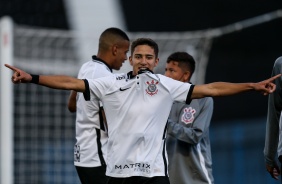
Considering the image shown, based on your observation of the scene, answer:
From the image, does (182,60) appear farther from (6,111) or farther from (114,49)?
(6,111)

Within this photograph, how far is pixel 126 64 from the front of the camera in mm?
9719

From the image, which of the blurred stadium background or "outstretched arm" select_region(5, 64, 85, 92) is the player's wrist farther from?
the blurred stadium background

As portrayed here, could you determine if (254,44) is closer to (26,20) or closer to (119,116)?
(26,20)

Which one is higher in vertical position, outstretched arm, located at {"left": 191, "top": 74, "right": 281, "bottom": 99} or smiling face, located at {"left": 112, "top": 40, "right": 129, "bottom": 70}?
smiling face, located at {"left": 112, "top": 40, "right": 129, "bottom": 70}

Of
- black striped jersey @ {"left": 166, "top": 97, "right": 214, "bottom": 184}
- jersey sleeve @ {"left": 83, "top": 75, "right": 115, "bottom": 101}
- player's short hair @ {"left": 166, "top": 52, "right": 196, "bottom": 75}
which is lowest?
black striped jersey @ {"left": 166, "top": 97, "right": 214, "bottom": 184}

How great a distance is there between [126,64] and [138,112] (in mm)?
4433

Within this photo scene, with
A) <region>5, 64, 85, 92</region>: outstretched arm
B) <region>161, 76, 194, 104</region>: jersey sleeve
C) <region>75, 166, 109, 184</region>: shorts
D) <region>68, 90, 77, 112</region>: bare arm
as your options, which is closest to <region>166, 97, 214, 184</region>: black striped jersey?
<region>75, 166, 109, 184</region>: shorts

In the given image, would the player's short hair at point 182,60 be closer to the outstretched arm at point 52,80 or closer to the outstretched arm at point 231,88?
the outstretched arm at point 231,88

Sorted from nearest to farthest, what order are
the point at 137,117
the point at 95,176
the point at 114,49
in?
the point at 137,117 → the point at 95,176 → the point at 114,49

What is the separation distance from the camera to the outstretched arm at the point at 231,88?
4.98 metres

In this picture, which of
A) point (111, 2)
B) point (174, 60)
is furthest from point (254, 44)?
point (174, 60)

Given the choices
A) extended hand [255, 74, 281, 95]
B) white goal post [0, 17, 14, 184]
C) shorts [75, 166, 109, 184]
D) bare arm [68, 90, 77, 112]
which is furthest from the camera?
white goal post [0, 17, 14, 184]

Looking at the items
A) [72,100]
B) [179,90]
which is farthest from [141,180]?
[72,100]

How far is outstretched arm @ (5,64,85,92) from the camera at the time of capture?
5.04 meters
